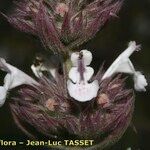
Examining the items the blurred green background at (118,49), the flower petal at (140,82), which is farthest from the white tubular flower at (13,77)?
the blurred green background at (118,49)

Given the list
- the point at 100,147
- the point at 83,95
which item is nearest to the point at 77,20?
the point at 83,95

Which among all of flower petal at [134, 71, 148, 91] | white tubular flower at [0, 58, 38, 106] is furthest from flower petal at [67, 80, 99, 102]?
white tubular flower at [0, 58, 38, 106]

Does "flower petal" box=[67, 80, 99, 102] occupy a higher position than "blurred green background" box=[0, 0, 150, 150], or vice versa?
"blurred green background" box=[0, 0, 150, 150]

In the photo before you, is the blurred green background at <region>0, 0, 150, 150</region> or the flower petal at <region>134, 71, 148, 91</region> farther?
the blurred green background at <region>0, 0, 150, 150</region>

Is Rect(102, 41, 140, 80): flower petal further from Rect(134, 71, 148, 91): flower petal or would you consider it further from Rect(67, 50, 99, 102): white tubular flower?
Rect(67, 50, 99, 102): white tubular flower

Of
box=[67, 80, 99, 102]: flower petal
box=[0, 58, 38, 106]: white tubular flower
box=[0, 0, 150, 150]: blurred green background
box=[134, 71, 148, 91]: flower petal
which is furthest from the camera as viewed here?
box=[0, 0, 150, 150]: blurred green background

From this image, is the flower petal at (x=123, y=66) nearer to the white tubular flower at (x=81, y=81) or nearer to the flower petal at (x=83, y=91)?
the white tubular flower at (x=81, y=81)
